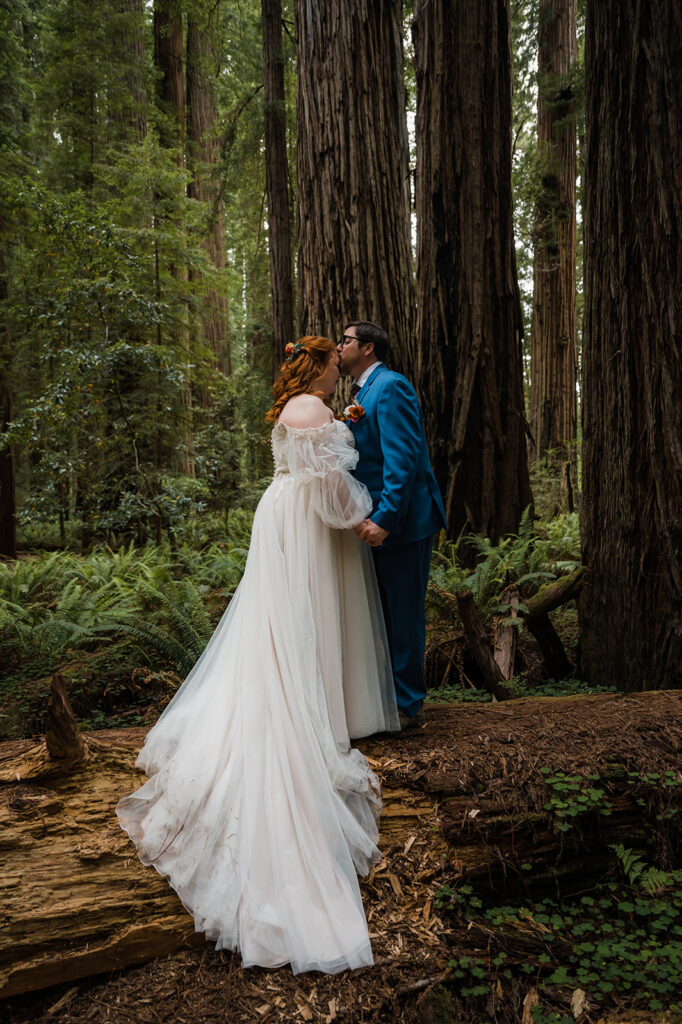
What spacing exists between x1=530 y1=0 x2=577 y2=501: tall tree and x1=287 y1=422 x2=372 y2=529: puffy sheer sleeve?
7734 mm

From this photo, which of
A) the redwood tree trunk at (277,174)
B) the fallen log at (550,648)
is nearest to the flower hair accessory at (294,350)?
the fallen log at (550,648)

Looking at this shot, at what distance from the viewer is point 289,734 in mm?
3074

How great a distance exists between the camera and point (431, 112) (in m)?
6.31

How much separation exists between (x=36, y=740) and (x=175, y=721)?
0.83 metres

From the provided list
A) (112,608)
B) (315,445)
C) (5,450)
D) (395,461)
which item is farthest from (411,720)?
(5,450)

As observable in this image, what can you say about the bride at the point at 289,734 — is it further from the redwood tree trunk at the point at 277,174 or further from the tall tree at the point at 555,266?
the tall tree at the point at 555,266

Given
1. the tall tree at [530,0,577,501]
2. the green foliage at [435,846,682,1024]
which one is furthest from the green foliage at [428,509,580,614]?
the tall tree at [530,0,577,501]

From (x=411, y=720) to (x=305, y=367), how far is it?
2128 mm

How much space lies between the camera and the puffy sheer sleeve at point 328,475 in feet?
11.2

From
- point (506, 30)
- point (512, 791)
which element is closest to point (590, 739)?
point (512, 791)

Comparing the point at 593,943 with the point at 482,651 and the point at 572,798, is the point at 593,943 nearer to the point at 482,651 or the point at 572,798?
the point at 572,798

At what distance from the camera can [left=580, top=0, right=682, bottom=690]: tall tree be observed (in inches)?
177

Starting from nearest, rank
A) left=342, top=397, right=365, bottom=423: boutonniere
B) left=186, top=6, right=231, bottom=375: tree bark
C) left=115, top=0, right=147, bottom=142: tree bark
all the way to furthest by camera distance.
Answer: left=342, top=397, right=365, bottom=423: boutonniere
left=115, top=0, right=147, bottom=142: tree bark
left=186, top=6, right=231, bottom=375: tree bark

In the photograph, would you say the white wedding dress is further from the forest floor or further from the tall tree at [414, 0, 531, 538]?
→ the tall tree at [414, 0, 531, 538]
